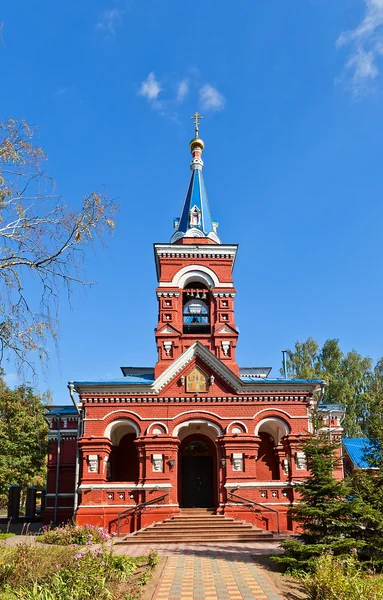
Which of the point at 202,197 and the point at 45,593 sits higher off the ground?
the point at 202,197

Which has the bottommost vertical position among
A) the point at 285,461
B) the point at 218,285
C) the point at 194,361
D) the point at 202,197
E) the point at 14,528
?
the point at 14,528

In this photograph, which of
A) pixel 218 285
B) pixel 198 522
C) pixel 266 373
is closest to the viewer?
pixel 198 522

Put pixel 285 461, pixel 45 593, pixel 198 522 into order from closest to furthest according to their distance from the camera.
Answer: pixel 45 593 → pixel 198 522 → pixel 285 461

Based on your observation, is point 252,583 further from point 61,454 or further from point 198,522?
point 61,454

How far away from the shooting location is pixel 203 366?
1950 cm

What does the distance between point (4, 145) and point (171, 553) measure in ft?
37.5

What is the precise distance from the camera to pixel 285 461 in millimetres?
19234

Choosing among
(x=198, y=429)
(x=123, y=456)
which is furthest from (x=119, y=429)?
(x=198, y=429)

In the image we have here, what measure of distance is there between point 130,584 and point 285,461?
11.0m

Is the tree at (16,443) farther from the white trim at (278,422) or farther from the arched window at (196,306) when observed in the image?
the white trim at (278,422)

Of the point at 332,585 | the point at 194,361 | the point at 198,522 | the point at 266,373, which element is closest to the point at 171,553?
the point at 198,522

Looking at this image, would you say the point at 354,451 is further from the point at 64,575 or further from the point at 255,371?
the point at 64,575

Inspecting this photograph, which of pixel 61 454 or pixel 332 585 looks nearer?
pixel 332 585

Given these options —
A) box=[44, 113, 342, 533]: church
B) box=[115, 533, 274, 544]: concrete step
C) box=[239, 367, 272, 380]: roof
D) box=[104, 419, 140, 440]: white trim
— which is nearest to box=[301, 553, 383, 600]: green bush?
box=[115, 533, 274, 544]: concrete step
